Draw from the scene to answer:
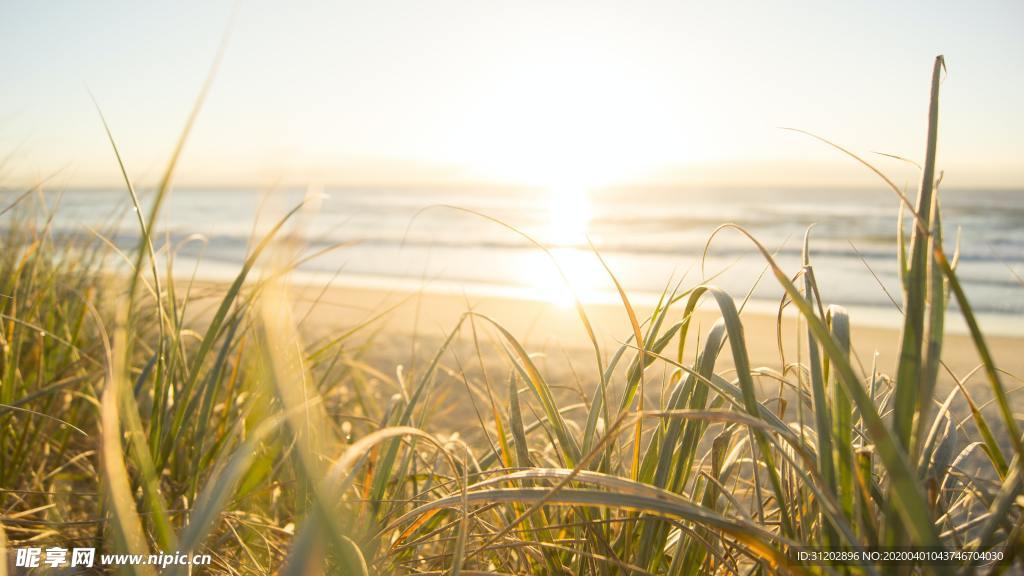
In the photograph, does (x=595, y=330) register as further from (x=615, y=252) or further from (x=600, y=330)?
(x=615, y=252)

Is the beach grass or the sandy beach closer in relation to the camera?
the beach grass

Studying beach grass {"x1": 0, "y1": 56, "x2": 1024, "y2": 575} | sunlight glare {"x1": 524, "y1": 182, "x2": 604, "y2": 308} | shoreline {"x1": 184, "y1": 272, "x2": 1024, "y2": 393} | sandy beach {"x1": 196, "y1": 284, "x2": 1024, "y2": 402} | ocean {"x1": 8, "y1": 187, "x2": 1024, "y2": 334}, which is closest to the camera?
beach grass {"x1": 0, "y1": 56, "x2": 1024, "y2": 575}

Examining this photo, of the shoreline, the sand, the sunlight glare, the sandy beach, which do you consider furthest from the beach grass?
the sand

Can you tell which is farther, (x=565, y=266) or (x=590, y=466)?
(x=565, y=266)

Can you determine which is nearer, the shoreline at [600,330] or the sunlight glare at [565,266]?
the shoreline at [600,330]

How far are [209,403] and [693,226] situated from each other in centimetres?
1603

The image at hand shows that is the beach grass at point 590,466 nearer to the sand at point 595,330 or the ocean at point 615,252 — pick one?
the ocean at point 615,252

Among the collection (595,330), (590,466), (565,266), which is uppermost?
(590,466)

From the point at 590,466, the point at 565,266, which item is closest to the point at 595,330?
the point at 590,466

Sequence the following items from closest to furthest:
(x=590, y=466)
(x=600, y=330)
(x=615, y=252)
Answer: (x=590, y=466) < (x=600, y=330) < (x=615, y=252)

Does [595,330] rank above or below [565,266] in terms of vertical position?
below

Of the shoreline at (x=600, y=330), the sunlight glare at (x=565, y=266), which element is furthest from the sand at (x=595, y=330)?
the sunlight glare at (x=565, y=266)

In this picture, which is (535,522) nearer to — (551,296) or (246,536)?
(246,536)

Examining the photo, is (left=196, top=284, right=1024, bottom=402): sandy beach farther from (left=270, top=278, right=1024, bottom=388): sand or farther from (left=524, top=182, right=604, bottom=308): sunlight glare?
(left=524, top=182, right=604, bottom=308): sunlight glare
